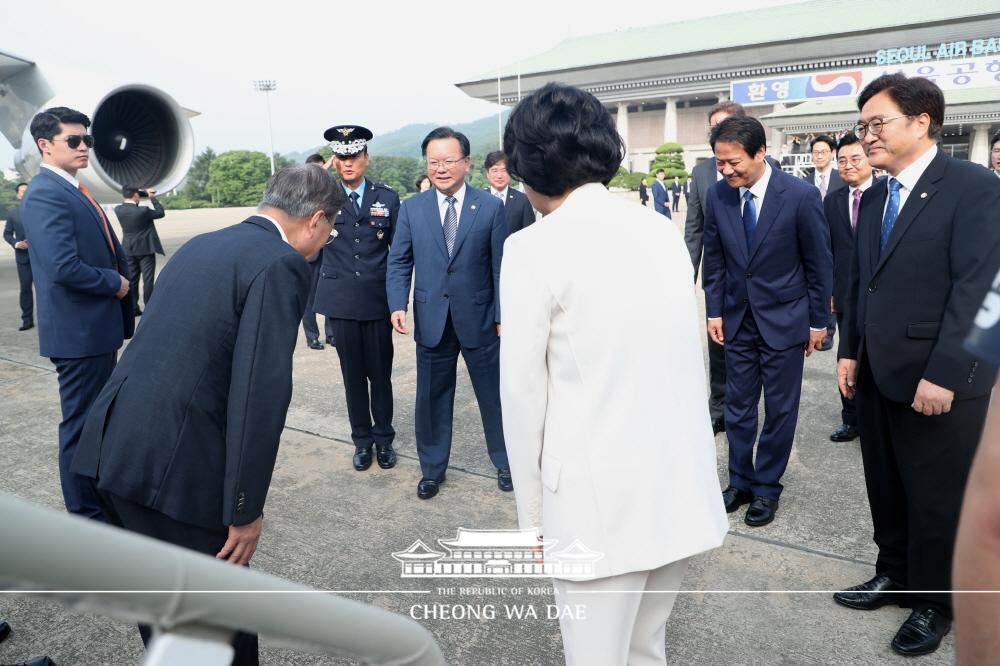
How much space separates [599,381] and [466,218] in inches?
88.7

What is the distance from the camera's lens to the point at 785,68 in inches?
1447

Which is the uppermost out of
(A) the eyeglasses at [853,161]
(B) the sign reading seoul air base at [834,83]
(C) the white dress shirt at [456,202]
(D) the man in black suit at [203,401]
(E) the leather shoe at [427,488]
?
(B) the sign reading seoul air base at [834,83]

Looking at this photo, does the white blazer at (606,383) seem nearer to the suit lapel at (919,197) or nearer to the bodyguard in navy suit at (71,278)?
the suit lapel at (919,197)

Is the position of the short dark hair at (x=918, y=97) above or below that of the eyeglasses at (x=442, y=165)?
above

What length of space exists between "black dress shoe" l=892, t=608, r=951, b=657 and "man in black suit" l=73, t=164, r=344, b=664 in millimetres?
2025

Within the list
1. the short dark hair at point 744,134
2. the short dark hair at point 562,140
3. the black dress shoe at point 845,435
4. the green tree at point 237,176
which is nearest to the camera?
the short dark hair at point 562,140

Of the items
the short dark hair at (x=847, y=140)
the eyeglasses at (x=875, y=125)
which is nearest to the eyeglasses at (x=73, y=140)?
the eyeglasses at (x=875, y=125)

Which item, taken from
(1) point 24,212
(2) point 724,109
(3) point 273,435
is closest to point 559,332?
(3) point 273,435

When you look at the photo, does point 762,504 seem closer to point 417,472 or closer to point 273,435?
point 417,472

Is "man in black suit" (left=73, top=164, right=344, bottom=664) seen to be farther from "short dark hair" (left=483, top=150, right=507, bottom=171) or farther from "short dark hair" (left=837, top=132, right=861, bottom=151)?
"short dark hair" (left=483, top=150, right=507, bottom=171)

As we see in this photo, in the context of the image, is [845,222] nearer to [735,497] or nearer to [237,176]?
[735,497]

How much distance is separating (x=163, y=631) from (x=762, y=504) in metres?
3.09

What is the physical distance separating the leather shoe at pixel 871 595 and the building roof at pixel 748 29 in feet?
124

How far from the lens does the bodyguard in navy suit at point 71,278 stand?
3004 mm
